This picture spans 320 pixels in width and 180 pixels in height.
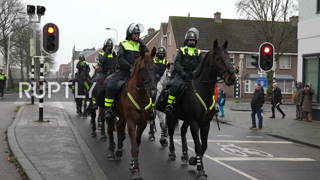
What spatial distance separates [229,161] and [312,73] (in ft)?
42.0

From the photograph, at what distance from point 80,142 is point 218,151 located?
142 inches

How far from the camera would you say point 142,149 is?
9.76 metres

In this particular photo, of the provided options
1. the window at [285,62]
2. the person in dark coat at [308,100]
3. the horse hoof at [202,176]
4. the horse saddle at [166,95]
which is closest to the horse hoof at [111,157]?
the horse saddle at [166,95]

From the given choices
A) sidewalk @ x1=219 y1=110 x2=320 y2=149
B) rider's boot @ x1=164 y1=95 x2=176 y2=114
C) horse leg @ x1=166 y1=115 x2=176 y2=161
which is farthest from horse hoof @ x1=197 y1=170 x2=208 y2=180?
sidewalk @ x1=219 y1=110 x2=320 y2=149

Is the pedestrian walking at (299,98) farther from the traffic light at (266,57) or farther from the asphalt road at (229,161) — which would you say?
the asphalt road at (229,161)

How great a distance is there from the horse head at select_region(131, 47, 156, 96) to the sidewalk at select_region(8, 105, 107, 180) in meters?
1.73

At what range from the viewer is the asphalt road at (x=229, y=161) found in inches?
284

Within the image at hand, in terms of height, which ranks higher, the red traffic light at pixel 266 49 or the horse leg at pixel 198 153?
the red traffic light at pixel 266 49

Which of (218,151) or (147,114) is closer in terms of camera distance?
(147,114)

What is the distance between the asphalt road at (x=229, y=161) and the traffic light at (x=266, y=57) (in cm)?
329

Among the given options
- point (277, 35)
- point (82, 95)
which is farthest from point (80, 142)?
point (277, 35)

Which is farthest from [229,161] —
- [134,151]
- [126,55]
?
[126,55]

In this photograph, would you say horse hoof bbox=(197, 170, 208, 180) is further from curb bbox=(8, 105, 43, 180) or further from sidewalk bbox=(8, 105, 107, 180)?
curb bbox=(8, 105, 43, 180)

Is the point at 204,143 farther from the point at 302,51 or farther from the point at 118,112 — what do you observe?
the point at 302,51
